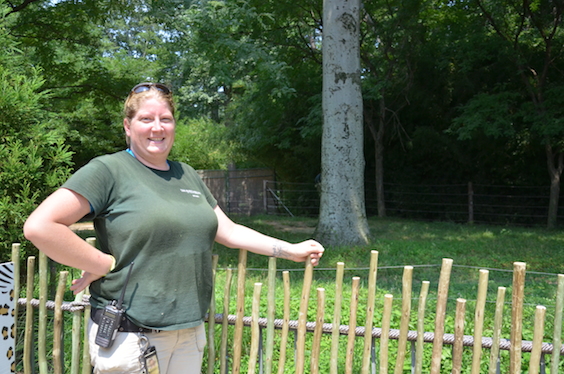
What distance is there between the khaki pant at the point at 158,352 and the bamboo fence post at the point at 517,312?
4.67ft

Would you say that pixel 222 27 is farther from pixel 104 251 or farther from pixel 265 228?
pixel 104 251

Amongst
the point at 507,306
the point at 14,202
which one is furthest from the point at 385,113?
the point at 14,202

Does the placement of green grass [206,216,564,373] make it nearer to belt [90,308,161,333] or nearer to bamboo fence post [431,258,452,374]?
bamboo fence post [431,258,452,374]

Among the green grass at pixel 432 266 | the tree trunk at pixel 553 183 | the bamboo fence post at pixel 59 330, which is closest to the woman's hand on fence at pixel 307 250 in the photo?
the green grass at pixel 432 266

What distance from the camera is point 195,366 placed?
2.31 metres

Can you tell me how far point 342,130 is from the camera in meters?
10.0

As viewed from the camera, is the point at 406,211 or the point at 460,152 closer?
the point at 460,152

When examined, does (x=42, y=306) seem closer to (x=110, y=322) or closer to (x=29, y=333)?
(x=29, y=333)

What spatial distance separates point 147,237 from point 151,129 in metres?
0.43

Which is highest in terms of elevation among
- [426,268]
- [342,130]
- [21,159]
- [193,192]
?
[342,130]

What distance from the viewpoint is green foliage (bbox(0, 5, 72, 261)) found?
12.3 feet

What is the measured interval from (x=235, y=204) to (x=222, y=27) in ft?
32.6

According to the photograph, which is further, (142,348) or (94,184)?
(142,348)

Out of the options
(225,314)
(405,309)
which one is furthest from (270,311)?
(405,309)
